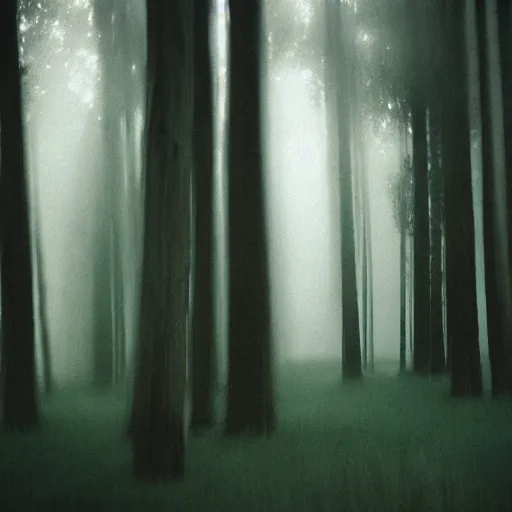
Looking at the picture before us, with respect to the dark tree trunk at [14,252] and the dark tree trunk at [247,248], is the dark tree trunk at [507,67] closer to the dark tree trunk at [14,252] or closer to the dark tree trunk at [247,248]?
the dark tree trunk at [247,248]

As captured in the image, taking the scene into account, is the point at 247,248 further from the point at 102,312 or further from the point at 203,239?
the point at 102,312

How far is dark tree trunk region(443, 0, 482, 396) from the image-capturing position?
840 centimetres

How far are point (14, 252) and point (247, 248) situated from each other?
9.49 feet

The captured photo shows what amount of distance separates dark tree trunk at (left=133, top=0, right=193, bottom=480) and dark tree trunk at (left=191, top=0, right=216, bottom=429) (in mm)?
2018

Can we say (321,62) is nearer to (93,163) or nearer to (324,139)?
(324,139)

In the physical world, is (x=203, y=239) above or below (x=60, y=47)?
below

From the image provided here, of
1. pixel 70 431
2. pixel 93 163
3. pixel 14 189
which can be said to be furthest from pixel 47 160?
pixel 70 431

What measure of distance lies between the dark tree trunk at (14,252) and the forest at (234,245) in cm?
2

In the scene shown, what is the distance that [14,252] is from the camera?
6.63 metres

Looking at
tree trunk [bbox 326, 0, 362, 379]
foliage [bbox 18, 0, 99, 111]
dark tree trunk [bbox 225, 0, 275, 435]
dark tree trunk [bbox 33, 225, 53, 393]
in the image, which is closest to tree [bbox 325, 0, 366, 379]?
tree trunk [bbox 326, 0, 362, 379]

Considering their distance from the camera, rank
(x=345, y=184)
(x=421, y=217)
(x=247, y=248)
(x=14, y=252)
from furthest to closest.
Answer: (x=345, y=184) < (x=421, y=217) < (x=14, y=252) < (x=247, y=248)

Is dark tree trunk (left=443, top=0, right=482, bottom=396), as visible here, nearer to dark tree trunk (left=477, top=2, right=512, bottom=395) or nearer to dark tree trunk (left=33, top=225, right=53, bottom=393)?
dark tree trunk (left=477, top=2, right=512, bottom=395)

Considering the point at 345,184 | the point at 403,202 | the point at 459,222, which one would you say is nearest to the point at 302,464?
the point at 459,222

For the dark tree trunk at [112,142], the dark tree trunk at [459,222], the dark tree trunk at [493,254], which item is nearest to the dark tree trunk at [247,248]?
the dark tree trunk at [459,222]
